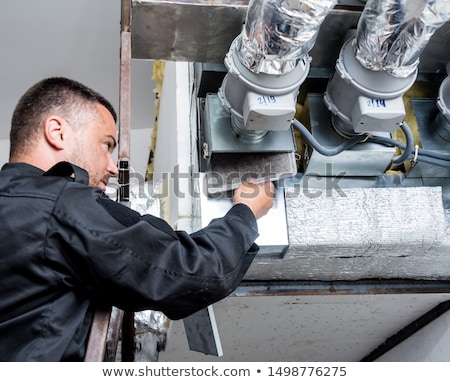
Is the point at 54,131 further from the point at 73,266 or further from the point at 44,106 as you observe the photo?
the point at 73,266

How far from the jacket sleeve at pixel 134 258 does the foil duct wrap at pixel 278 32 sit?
33 cm

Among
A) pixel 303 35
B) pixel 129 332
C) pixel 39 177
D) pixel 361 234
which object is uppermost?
pixel 303 35

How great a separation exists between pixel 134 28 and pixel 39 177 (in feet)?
1.39

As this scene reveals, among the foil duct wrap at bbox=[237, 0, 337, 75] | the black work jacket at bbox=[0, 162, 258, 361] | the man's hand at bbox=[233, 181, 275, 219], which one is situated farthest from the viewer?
the man's hand at bbox=[233, 181, 275, 219]

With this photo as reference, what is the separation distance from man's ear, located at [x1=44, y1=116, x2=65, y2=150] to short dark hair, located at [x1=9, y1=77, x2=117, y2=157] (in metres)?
0.02

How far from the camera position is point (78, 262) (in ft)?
2.79

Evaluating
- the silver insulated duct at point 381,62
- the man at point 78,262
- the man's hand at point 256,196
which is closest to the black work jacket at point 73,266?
the man at point 78,262

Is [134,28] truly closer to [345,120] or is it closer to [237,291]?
[345,120]

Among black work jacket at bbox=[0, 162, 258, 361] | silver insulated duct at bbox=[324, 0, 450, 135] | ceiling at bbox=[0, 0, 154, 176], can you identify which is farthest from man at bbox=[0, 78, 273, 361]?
ceiling at bbox=[0, 0, 154, 176]

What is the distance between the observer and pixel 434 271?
1457 mm

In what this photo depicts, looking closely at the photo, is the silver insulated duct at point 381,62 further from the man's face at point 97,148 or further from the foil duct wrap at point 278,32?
the man's face at point 97,148

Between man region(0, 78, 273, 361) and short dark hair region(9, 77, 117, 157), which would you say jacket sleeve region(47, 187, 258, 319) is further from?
short dark hair region(9, 77, 117, 157)

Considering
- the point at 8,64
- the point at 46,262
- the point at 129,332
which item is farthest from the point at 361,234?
the point at 8,64

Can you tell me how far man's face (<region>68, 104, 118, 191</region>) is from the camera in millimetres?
1053
